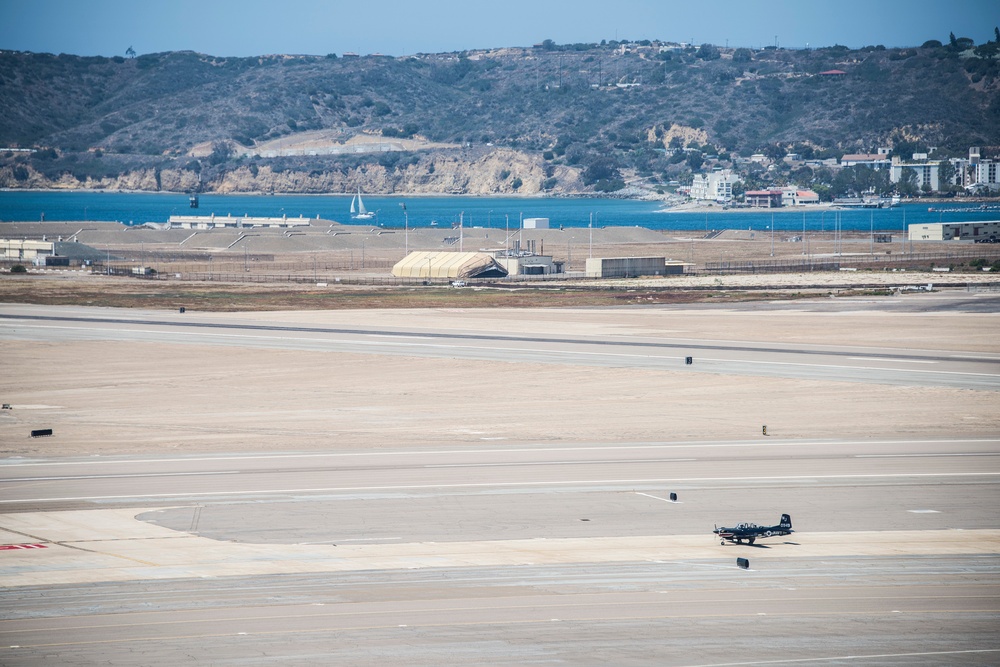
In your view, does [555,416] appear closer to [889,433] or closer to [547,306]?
[889,433]

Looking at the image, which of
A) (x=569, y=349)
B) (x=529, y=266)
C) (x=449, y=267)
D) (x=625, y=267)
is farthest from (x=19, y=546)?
(x=529, y=266)

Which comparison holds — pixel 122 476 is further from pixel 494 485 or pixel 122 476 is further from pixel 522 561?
pixel 522 561

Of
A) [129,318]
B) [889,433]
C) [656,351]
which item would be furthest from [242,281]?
[889,433]

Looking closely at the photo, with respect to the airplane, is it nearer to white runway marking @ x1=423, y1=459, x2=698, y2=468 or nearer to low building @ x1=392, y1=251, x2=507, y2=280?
white runway marking @ x1=423, y1=459, x2=698, y2=468

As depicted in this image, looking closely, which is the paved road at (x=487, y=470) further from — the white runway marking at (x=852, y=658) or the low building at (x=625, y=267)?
the low building at (x=625, y=267)

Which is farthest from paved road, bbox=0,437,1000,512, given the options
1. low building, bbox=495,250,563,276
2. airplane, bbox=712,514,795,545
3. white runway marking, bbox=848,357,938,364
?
low building, bbox=495,250,563,276

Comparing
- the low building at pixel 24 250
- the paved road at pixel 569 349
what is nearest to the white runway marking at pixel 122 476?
the paved road at pixel 569 349
